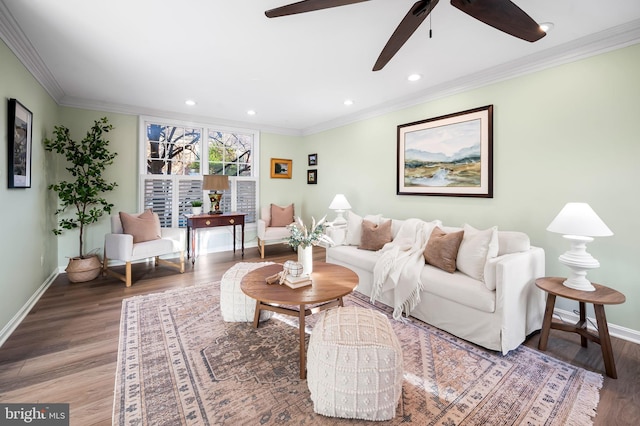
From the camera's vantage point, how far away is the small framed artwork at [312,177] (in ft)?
19.7

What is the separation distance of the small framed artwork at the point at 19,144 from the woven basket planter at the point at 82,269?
48.7 inches

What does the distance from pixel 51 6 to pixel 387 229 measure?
361cm

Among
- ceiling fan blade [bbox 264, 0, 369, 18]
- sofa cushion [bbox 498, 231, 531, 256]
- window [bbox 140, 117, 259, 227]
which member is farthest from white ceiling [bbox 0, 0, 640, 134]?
sofa cushion [bbox 498, 231, 531, 256]

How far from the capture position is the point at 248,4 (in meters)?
2.08

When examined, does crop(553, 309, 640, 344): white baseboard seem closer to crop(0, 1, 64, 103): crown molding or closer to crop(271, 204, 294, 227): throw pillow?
crop(271, 204, 294, 227): throw pillow

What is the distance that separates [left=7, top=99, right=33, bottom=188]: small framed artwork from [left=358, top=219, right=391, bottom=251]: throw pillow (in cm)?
347

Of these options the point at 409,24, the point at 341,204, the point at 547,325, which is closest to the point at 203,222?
the point at 341,204

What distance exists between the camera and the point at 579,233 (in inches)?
81.6

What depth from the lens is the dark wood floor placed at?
1.66 m

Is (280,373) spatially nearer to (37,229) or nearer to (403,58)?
(403,58)

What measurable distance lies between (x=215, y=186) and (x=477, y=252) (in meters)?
4.05

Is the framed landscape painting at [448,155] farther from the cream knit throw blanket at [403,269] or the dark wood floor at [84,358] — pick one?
the dark wood floor at [84,358]

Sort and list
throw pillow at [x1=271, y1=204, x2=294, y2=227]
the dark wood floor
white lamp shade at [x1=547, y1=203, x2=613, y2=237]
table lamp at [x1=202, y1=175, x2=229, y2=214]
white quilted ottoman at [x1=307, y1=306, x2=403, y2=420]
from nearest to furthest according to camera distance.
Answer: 1. white quilted ottoman at [x1=307, y1=306, x2=403, y2=420]
2. the dark wood floor
3. white lamp shade at [x1=547, y1=203, x2=613, y2=237]
4. table lamp at [x1=202, y1=175, x2=229, y2=214]
5. throw pillow at [x1=271, y1=204, x2=294, y2=227]

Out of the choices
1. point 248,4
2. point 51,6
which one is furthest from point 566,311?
point 51,6
